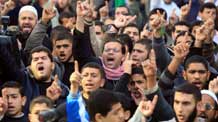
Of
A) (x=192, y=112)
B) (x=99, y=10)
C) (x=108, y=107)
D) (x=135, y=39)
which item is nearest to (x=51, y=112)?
(x=108, y=107)

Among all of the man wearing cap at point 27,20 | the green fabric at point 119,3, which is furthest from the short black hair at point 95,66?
the green fabric at point 119,3

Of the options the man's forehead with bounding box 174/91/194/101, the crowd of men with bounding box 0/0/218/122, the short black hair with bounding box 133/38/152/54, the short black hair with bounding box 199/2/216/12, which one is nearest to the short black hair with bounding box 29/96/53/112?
the crowd of men with bounding box 0/0/218/122

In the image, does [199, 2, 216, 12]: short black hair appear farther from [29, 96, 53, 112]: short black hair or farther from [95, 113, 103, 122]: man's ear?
[95, 113, 103, 122]: man's ear

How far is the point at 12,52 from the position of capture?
8.46m

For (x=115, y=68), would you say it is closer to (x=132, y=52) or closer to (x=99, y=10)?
(x=132, y=52)

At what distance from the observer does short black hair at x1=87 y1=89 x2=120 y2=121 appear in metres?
6.49

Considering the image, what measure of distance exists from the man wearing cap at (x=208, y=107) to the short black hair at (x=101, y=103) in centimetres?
147

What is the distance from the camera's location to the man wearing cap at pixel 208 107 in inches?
312

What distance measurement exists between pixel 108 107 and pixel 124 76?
6.90 ft

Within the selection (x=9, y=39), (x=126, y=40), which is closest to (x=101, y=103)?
(x=9, y=39)

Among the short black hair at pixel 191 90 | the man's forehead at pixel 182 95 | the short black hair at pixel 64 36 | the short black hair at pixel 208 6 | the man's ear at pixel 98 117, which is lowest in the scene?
the man's forehead at pixel 182 95

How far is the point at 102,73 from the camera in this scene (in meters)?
8.48

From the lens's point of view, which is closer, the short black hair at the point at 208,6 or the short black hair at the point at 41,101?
the short black hair at the point at 41,101

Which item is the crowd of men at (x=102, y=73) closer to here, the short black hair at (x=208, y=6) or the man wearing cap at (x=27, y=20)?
the man wearing cap at (x=27, y=20)
